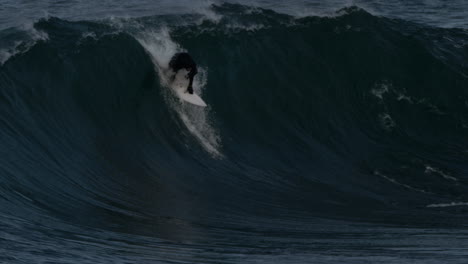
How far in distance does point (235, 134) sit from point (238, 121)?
0.68 meters

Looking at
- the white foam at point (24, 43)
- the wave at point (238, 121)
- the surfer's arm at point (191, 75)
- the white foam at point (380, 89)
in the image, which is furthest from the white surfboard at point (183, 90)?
the white foam at point (380, 89)

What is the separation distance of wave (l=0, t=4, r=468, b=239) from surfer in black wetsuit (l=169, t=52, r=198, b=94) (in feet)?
1.63

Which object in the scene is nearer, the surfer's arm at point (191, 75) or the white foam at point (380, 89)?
the surfer's arm at point (191, 75)

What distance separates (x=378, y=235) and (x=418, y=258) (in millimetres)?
2641

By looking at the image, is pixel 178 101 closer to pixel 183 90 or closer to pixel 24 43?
pixel 183 90

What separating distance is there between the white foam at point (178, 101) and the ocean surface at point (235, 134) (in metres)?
0.04

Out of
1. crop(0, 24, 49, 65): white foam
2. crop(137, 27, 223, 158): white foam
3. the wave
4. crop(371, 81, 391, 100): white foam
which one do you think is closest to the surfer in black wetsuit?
crop(137, 27, 223, 158): white foam

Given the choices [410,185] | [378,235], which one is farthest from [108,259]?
[410,185]

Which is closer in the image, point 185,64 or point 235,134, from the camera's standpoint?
point 185,64

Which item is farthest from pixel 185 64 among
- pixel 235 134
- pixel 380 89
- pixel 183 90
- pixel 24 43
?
pixel 380 89

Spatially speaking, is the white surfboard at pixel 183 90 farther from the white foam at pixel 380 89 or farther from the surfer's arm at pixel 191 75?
the white foam at pixel 380 89

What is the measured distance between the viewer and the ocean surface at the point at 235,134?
1747 centimetres

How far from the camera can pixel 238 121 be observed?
81.5ft

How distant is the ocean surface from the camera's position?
57.3 feet
